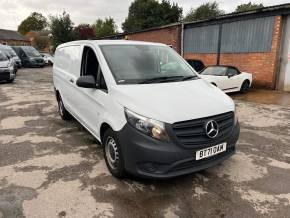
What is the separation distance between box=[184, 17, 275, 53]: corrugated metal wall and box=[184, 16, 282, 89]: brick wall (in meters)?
0.22

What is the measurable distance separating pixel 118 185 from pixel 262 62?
37.2 feet

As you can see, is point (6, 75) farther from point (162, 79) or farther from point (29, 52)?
point (29, 52)

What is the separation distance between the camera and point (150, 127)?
3.15 meters

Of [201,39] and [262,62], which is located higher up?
[201,39]

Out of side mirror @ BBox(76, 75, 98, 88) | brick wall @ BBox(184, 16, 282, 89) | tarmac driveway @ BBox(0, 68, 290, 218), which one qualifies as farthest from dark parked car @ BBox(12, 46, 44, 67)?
side mirror @ BBox(76, 75, 98, 88)

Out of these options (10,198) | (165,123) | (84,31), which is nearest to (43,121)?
(10,198)

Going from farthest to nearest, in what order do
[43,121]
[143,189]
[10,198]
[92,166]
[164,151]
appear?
1. [43,121]
2. [92,166]
3. [143,189]
4. [10,198]
5. [164,151]

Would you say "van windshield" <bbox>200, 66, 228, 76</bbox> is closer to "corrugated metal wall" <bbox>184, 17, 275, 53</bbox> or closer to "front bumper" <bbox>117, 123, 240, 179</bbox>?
"corrugated metal wall" <bbox>184, 17, 275, 53</bbox>

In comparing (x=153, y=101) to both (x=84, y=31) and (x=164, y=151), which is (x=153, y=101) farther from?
(x=84, y=31)

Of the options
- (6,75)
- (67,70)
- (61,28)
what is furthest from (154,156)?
(61,28)

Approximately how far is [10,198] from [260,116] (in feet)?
21.4

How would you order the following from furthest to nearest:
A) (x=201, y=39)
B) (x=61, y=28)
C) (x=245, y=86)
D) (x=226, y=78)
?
(x=61, y=28)
(x=201, y=39)
(x=245, y=86)
(x=226, y=78)

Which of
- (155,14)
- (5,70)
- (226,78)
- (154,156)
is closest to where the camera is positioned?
(154,156)

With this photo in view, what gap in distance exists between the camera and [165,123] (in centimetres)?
312
